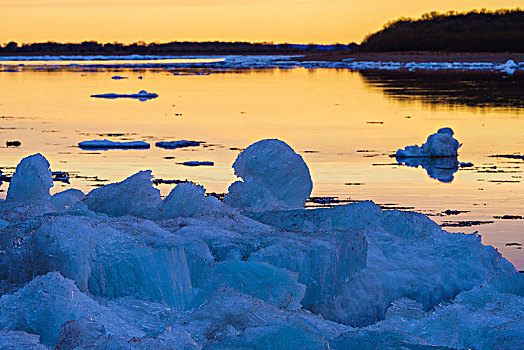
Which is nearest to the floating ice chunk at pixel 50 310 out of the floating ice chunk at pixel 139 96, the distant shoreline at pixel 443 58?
the floating ice chunk at pixel 139 96

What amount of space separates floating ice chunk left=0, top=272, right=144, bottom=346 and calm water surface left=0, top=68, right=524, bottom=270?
3005mm

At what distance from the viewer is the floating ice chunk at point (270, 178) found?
5.79 metres

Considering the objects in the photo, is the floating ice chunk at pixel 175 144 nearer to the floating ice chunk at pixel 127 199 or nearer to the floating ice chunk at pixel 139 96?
the floating ice chunk at pixel 127 199

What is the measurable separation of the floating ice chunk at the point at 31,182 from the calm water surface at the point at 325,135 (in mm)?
2223

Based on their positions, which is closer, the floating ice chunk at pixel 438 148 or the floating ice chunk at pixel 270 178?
the floating ice chunk at pixel 270 178

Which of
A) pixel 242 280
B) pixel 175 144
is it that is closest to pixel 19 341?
pixel 242 280

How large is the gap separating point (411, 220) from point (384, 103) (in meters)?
15.9

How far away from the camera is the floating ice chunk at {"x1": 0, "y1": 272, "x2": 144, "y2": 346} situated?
320 cm

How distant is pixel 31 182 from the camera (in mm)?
5609

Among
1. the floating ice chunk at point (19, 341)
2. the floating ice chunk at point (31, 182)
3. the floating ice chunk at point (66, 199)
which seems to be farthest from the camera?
the floating ice chunk at point (66, 199)

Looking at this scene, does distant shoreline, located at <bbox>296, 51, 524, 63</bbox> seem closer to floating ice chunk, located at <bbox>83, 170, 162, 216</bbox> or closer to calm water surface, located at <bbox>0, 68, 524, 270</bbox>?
calm water surface, located at <bbox>0, 68, 524, 270</bbox>

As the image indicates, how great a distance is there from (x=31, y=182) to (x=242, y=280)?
8.15ft

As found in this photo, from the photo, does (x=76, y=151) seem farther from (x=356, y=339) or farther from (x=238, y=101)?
(x=238, y=101)

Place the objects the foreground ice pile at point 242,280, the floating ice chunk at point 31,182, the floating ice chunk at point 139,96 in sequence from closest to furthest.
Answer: the foreground ice pile at point 242,280, the floating ice chunk at point 31,182, the floating ice chunk at point 139,96
